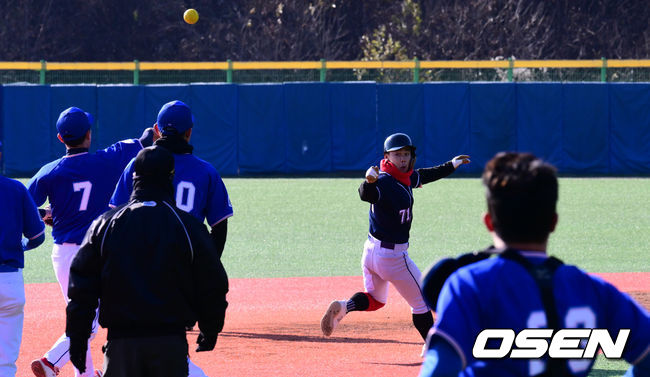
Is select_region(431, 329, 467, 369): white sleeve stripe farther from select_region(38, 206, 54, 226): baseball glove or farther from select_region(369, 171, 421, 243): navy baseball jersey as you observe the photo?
select_region(369, 171, 421, 243): navy baseball jersey

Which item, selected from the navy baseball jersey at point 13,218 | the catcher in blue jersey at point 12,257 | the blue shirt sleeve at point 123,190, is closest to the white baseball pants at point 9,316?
the catcher in blue jersey at point 12,257

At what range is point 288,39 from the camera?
41.5 meters

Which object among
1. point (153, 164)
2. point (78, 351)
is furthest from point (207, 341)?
point (153, 164)

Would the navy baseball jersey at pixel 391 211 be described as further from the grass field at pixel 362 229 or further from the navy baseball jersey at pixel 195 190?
the grass field at pixel 362 229

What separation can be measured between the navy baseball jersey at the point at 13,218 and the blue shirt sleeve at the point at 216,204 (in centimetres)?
110

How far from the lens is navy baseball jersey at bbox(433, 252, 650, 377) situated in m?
2.98

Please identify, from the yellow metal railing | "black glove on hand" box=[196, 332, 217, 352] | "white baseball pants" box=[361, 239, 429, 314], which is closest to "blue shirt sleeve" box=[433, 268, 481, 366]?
"black glove on hand" box=[196, 332, 217, 352]

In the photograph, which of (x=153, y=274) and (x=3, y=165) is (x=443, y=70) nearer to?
(x=3, y=165)

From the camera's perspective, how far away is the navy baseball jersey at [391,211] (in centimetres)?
843

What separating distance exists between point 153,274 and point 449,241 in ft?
36.7

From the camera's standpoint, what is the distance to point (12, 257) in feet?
20.9

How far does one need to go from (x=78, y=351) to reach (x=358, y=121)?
23963mm

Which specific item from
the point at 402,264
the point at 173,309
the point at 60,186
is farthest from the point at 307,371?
the point at 173,309

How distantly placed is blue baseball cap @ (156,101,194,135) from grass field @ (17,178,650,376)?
3.66 m
